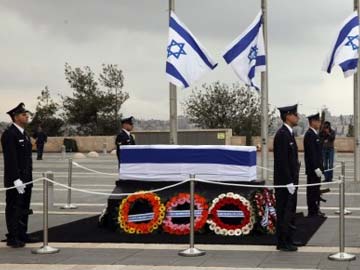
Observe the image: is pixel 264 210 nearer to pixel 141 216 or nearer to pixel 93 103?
pixel 141 216

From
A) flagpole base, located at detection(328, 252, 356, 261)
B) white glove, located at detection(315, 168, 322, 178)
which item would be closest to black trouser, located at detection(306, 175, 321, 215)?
white glove, located at detection(315, 168, 322, 178)

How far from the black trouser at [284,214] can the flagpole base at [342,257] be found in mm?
836

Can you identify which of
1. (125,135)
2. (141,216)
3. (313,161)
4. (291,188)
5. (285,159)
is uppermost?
(125,135)

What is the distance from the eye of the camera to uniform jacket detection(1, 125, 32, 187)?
389 inches

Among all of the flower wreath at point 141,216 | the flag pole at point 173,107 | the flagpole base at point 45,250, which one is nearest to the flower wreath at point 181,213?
the flower wreath at point 141,216

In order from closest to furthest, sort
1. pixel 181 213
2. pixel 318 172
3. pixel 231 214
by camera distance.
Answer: pixel 231 214 < pixel 181 213 < pixel 318 172

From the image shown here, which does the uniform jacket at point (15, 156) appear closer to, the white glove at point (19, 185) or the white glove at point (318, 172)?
the white glove at point (19, 185)

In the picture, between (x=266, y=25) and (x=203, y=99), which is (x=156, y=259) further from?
(x=203, y=99)

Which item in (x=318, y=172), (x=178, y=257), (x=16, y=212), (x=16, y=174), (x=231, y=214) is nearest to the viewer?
(x=178, y=257)

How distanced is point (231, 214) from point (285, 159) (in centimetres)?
171

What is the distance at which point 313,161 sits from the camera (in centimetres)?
1248

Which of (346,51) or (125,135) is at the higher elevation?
(346,51)

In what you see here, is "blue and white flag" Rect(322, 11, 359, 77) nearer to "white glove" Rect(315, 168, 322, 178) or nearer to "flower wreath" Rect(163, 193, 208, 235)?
"white glove" Rect(315, 168, 322, 178)

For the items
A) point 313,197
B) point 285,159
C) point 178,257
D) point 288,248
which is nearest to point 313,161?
point 313,197
